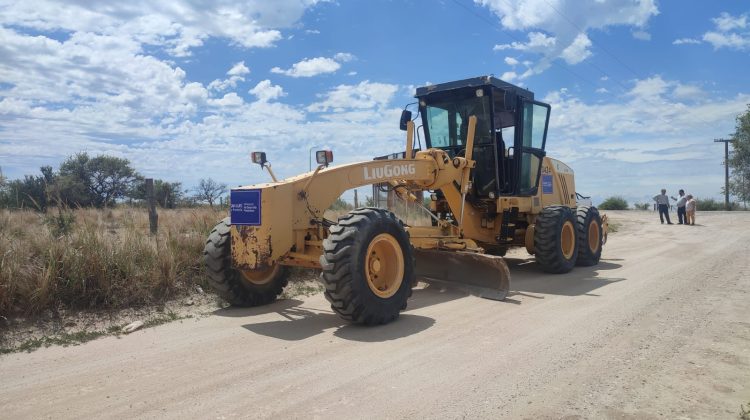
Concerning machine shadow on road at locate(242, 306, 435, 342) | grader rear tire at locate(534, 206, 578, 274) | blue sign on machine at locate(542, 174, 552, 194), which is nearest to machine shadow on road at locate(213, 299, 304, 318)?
machine shadow on road at locate(242, 306, 435, 342)

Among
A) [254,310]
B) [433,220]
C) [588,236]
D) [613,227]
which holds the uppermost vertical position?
[433,220]

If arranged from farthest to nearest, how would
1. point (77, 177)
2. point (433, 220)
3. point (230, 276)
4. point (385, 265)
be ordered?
1. point (77, 177)
2. point (433, 220)
3. point (230, 276)
4. point (385, 265)

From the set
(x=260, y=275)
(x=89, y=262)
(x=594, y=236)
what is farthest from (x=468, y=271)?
(x=89, y=262)

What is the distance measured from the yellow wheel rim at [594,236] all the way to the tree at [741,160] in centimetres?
3822

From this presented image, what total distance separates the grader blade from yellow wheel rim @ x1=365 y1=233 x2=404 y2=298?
1730mm

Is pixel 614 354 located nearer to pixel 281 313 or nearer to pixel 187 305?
pixel 281 313

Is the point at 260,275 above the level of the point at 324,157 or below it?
below

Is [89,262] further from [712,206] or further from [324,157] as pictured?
[712,206]

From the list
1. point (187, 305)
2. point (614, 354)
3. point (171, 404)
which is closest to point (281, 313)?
point (187, 305)

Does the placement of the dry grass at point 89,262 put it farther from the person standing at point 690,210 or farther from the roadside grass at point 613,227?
the person standing at point 690,210

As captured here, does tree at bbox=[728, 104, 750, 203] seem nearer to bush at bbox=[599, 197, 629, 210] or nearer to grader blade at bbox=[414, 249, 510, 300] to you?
bush at bbox=[599, 197, 629, 210]

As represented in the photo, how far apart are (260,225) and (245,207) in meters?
0.29

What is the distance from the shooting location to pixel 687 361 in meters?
4.34

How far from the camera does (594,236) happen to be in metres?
10.9
